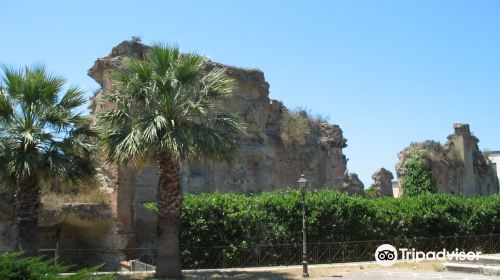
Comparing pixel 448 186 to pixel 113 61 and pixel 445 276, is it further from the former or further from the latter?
pixel 113 61

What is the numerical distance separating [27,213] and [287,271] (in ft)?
27.7

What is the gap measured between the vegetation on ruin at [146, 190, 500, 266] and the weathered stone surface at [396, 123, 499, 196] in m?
12.1

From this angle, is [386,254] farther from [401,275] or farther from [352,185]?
[352,185]

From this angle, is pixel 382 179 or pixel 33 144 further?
pixel 382 179

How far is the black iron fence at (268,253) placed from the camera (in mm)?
19672

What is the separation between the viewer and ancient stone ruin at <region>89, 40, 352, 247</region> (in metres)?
22.9

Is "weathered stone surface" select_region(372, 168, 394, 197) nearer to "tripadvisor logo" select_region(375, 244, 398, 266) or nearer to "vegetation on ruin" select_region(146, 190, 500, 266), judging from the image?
"vegetation on ruin" select_region(146, 190, 500, 266)

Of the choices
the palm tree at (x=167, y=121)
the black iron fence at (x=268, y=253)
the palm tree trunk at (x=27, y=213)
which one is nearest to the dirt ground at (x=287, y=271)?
the black iron fence at (x=268, y=253)

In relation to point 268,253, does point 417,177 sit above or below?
above

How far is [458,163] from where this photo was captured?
39875mm

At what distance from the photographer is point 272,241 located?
67.9 ft

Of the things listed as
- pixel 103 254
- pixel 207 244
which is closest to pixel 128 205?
pixel 103 254

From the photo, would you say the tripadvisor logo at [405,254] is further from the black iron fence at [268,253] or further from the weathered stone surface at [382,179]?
the weathered stone surface at [382,179]

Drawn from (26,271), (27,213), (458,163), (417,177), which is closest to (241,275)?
(27,213)
